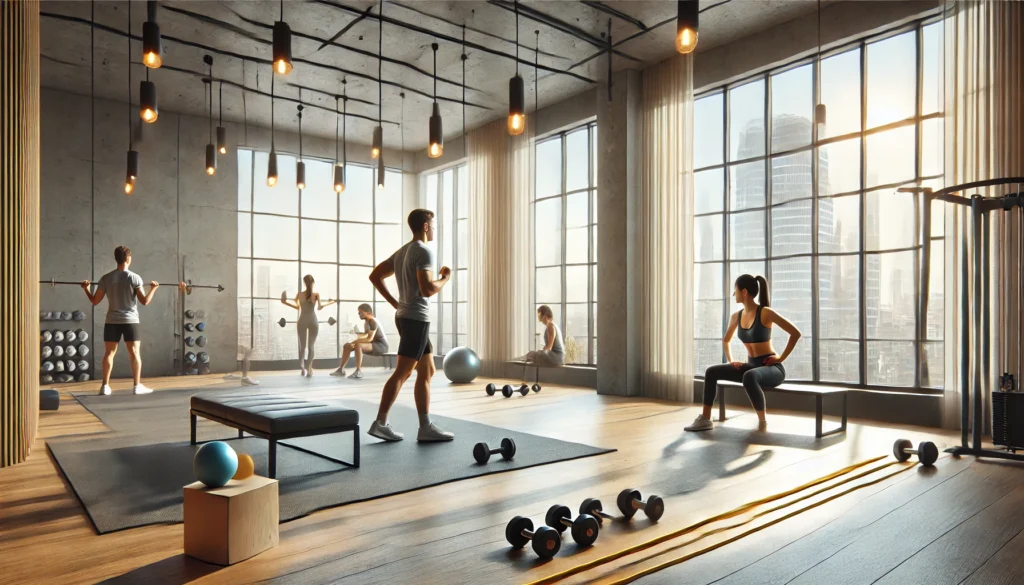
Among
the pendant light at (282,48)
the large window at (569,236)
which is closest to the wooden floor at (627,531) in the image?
the pendant light at (282,48)

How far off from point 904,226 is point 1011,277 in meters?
1.22

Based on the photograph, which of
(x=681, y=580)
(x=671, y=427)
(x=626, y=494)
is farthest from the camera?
(x=671, y=427)

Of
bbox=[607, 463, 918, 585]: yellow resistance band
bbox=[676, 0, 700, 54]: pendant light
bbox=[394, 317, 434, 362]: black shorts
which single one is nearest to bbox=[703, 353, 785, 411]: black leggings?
bbox=[607, 463, 918, 585]: yellow resistance band

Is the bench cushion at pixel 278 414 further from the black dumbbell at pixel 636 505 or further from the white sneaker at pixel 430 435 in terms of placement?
the black dumbbell at pixel 636 505

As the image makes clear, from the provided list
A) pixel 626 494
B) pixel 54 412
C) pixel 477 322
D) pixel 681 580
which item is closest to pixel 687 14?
pixel 626 494

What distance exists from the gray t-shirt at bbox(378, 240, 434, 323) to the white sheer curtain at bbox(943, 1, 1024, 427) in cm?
402

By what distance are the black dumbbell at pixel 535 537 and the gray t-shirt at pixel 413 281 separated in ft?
7.26

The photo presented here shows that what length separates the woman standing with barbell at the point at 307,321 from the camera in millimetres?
9812

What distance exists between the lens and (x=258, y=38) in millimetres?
7629

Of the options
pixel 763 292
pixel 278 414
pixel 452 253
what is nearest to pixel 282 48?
pixel 278 414

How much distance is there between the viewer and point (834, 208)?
6.64 m

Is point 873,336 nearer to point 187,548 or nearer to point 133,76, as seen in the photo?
point 187,548

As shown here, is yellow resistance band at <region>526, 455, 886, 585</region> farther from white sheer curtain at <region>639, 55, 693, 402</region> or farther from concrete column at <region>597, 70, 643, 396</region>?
concrete column at <region>597, 70, 643, 396</region>

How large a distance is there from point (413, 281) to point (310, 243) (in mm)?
7989
